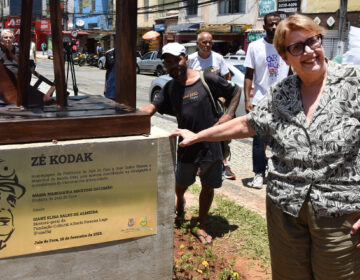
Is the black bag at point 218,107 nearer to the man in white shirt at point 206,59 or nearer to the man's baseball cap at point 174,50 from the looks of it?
the man's baseball cap at point 174,50

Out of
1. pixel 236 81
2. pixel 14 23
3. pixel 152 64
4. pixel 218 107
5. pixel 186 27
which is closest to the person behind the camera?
pixel 218 107

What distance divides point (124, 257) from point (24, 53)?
1229mm

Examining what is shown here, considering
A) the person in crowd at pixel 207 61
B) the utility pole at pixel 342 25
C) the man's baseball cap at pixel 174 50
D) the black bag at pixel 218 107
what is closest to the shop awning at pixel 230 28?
the utility pole at pixel 342 25

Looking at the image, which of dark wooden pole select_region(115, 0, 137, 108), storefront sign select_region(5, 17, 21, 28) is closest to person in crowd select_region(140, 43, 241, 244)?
dark wooden pole select_region(115, 0, 137, 108)

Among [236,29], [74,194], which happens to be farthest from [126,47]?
[236,29]

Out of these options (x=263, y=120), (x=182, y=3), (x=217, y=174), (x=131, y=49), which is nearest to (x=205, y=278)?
(x=217, y=174)

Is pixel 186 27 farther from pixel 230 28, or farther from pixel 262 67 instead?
pixel 262 67

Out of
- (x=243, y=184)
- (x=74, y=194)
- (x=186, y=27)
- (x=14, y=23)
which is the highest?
(x=186, y=27)

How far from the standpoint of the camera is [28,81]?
2.41 m

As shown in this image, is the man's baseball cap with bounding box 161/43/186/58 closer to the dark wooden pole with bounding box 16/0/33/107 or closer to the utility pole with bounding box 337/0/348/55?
the dark wooden pole with bounding box 16/0/33/107

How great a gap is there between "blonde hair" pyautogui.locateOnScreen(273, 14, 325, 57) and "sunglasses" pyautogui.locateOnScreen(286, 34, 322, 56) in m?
0.03

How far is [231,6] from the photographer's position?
83.7 feet

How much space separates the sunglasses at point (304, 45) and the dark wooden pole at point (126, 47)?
915 millimetres

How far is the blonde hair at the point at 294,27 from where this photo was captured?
1878mm
